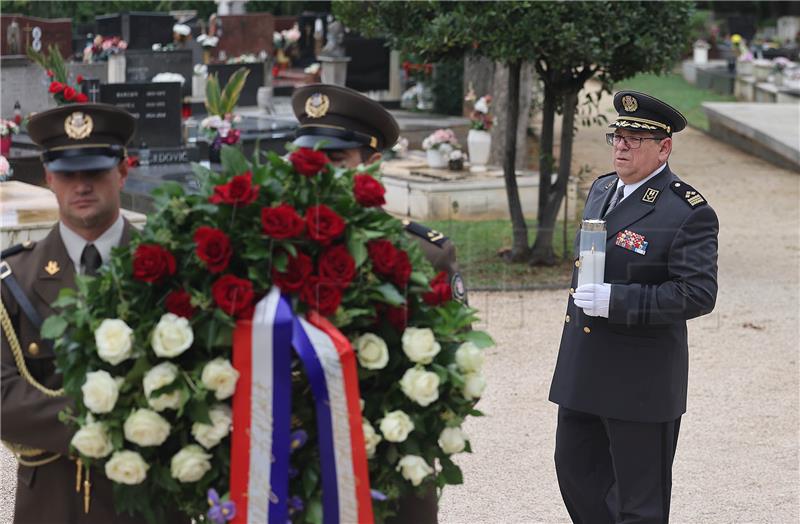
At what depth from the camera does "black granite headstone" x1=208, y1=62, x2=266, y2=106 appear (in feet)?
73.4

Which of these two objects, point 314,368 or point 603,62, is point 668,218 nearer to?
point 314,368

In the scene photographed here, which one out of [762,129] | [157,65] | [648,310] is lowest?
[762,129]

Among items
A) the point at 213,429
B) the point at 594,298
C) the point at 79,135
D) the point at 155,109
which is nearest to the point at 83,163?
the point at 79,135

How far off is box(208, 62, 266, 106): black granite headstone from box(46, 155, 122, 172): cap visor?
1885 cm

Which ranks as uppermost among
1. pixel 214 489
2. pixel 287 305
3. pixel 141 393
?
pixel 287 305

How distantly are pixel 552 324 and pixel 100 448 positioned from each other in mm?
6906

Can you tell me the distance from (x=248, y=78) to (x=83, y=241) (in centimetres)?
1963

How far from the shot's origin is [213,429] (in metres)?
2.91

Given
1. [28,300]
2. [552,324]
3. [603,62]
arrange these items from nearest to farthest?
[28,300], [552,324], [603,62]

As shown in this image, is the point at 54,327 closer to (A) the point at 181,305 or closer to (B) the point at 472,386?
(A) the point at 181,305

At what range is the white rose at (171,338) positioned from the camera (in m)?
2.84

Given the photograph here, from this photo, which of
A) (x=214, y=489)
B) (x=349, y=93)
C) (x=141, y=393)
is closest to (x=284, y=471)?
(x=214, y=489)

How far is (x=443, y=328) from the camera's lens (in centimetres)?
309

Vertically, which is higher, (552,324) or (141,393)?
(141,393)
